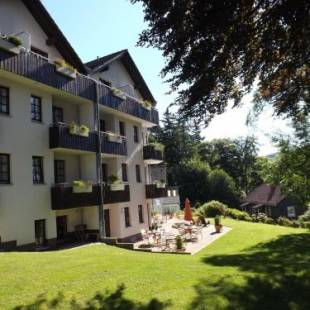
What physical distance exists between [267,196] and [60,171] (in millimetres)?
48232

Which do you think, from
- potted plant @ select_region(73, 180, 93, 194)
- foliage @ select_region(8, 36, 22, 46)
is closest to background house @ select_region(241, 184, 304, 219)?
potted plant @ select_region(73, 180, 93, 194)

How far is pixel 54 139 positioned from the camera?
21.3 m

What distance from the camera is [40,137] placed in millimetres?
20906

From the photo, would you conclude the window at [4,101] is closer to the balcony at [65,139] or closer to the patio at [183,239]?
the balcony at [65,139]

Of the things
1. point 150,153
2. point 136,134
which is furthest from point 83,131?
point 150,153

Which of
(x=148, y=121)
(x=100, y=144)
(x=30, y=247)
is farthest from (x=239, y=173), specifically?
(x=30, y=247)

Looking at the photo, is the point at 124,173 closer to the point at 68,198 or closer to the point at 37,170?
the point at 68,198

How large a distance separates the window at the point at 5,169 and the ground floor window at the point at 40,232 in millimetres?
2905

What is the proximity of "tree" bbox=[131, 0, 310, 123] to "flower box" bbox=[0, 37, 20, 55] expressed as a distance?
30.5ft

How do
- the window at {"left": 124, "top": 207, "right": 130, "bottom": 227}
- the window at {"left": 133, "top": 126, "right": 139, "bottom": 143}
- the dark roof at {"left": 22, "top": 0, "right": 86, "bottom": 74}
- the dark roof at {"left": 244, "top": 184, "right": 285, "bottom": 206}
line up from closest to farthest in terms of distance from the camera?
the dark roof at {"left": 22, "top": 0, "right": 86, "bottom": 74} < the window at {"left": 124, "top": 207, "right": 130, "bottom": 227} < the window at {"left": 133, "top": 126, "right": 139, "bottom": 143} < the dark roof at {"left": 244, "top": 184, "right": 285, "bottom": 206}

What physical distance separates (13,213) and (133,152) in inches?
567

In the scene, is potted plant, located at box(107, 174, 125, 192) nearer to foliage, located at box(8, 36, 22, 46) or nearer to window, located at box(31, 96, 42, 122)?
window, located at box(31, 96, 42, 122)

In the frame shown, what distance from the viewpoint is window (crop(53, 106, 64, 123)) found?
23.4 m

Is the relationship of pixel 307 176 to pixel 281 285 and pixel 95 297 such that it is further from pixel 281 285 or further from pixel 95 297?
pixel 95 297
